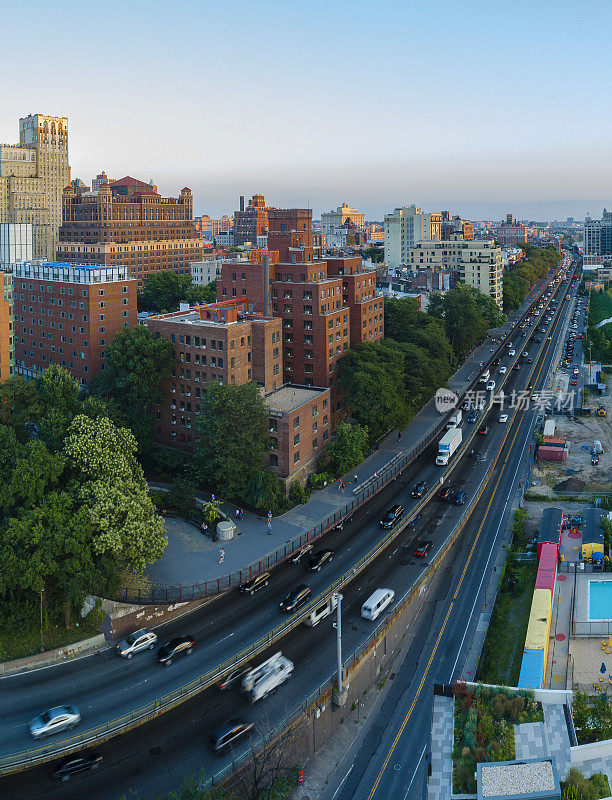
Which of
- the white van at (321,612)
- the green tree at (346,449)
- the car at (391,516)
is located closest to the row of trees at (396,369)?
the green tree at (346,449)

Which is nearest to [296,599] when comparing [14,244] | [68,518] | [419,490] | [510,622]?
[510,622]

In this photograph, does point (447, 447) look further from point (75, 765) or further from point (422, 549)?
point (75, 765)

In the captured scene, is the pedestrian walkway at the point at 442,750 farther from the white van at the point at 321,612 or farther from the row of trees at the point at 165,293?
the row of trees at the point at 165,293

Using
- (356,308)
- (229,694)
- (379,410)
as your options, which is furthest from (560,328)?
(229,694)

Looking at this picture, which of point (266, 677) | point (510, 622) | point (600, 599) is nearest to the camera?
point (266, 677)

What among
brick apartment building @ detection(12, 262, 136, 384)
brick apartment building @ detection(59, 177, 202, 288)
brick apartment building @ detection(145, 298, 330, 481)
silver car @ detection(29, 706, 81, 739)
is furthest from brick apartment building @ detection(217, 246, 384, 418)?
brick apartment building @ detection(59, 177, 202, 288)

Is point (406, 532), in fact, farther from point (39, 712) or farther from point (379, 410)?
point (39, 712)
